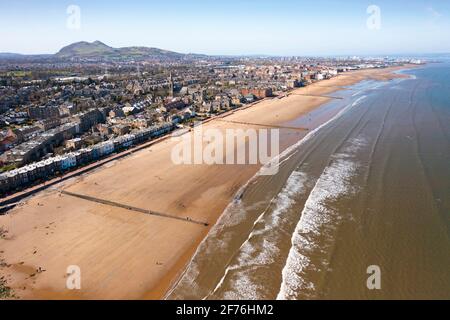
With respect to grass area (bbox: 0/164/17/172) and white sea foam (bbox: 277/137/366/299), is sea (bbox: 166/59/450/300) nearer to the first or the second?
white sea foam (bbox: 277/137/366/299)

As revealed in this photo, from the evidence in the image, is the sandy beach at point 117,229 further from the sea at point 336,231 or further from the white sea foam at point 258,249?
the white sea foam at point 258,249

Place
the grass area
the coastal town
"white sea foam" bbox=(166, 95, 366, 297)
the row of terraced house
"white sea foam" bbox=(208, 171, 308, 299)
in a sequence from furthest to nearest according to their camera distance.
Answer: the coastal town → the grass area → the row of terraced house → "white sea foam" bbox=(166, 95, 366, 297) → "white sea foam" bbox=(208, 171, 308, 299)

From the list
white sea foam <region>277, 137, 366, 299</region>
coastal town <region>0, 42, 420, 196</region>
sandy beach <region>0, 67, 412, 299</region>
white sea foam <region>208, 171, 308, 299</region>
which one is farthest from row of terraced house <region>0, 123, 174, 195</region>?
white sea foam <region>277, 137, 366, 299</region>

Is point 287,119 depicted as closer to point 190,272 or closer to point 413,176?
point 413,176

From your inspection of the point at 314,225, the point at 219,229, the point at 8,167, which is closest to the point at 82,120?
the point at 8,167
